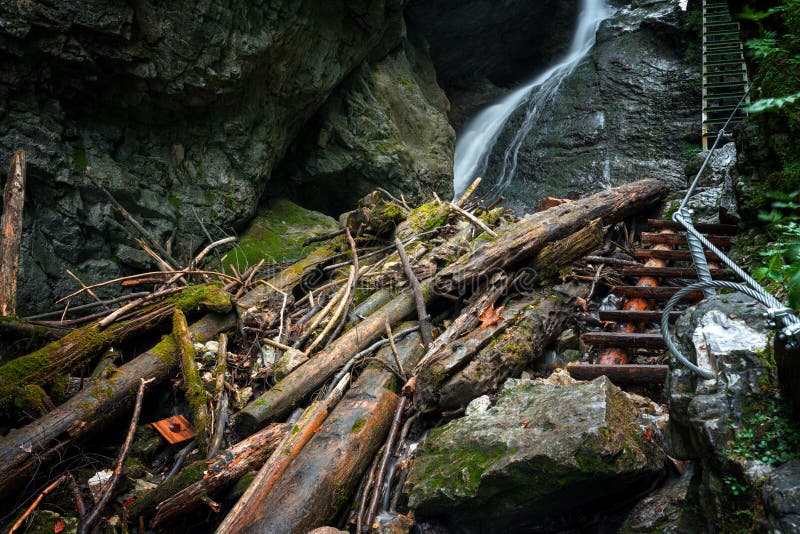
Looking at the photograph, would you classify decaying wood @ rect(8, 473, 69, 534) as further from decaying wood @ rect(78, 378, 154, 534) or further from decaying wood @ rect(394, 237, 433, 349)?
decaying wood @ rect(394, 237, 433, 349)

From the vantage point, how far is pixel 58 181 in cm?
627

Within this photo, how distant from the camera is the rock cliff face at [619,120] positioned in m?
12.0

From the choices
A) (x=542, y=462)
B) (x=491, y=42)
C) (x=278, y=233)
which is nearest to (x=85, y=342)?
(x=542, y=462)

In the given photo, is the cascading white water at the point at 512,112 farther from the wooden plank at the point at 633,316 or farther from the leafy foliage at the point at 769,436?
the leafy foliage at the point at 769,436

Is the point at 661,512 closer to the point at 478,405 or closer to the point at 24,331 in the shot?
the point at 478,405

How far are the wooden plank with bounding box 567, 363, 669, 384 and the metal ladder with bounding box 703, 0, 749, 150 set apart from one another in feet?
23.2

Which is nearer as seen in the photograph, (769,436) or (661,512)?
(769,436)

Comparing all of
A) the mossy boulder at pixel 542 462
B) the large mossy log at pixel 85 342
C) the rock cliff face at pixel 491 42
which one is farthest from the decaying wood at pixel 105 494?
the rock cliff face at pixel 491 42

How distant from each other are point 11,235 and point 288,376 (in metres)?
3.27

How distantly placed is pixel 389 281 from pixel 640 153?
987 centimetres

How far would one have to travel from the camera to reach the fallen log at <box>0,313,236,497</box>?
9.71 feet

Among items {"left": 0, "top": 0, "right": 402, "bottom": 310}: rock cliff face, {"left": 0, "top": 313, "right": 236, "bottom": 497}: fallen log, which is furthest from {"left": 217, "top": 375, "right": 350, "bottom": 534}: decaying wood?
{"left": 0, "top": 0, "right": 402, "bottom": 310}: rock cliff face

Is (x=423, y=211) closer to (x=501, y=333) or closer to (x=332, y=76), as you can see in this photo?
(x=501, y=333)

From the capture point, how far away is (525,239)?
4.65 metres
